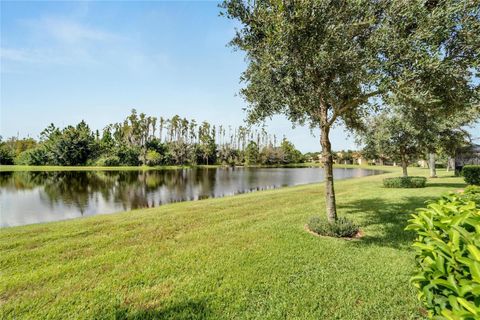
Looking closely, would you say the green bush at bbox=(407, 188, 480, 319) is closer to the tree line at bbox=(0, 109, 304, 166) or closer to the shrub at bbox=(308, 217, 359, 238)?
the shrub at bbox=(308, 217, 359, 238)

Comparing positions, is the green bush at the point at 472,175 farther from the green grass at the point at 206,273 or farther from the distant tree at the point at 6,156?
the distant tree at the point at 6,156

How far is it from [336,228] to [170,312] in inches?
216

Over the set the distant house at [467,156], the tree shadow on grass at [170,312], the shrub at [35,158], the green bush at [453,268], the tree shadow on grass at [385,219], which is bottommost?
the tree shadow on grass at [170,312]

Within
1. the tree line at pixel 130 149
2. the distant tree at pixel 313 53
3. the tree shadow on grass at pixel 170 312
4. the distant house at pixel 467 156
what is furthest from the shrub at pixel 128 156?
the tree shadow on grass at pixel 170 312

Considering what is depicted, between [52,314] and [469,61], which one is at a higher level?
[469,61]

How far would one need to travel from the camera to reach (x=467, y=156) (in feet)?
96.5

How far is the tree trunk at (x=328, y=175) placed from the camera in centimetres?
795

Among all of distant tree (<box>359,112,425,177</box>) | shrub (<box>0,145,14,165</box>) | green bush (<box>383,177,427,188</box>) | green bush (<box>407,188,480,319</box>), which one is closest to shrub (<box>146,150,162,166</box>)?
shrub (<box>0,145,14,165</box>)

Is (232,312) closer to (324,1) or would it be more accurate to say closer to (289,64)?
(289,64)

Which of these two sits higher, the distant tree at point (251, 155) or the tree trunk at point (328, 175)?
the distant tree at point (251, 155)

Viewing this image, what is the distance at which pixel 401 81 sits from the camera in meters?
6.24

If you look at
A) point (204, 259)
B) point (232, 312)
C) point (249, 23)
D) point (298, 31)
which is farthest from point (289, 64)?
point (232, 312)

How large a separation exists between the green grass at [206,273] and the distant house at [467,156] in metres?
28.3

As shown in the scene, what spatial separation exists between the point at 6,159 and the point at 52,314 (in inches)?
3376
